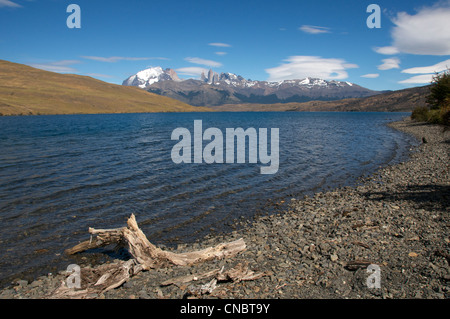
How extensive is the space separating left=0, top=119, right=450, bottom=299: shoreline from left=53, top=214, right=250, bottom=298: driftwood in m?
0.29

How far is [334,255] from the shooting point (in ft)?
33.9

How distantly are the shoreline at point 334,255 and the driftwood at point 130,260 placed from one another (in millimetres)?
291

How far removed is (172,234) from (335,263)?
885cm

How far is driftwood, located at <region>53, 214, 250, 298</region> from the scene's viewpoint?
29.5ft

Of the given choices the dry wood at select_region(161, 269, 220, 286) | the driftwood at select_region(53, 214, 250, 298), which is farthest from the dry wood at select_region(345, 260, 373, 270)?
the dry wood at select_region(161, 269, 220, 286)

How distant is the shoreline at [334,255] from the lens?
27.2ft

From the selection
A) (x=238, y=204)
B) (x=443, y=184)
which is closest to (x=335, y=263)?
(x=238, y=204)

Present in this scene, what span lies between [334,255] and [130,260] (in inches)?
320

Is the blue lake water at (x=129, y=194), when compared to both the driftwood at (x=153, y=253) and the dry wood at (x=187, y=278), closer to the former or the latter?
the driftwood at (x=153, y=253)

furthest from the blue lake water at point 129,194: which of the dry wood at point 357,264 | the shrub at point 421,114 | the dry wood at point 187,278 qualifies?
the shrub at point 421,114

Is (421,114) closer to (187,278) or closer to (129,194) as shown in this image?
(129,194)

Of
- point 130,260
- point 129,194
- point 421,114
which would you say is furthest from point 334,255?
point 421,114

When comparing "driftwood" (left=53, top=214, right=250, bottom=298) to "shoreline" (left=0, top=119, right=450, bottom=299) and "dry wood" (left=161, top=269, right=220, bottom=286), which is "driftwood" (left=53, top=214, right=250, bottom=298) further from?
"dry wood" (left=161, top=269, right=220, bottom=286)
